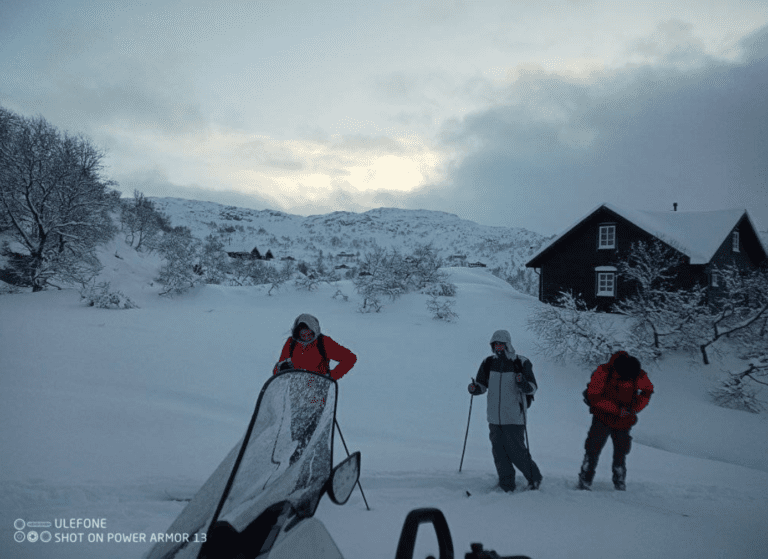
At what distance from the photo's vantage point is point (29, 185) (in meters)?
17.0

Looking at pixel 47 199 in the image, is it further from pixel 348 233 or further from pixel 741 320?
pixel 348 233

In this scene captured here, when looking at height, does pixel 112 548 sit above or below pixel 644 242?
below

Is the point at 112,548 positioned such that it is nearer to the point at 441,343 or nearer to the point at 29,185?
the point at 441,343

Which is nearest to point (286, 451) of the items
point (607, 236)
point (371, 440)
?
point (371, 440)

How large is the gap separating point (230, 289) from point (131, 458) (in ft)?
55.3

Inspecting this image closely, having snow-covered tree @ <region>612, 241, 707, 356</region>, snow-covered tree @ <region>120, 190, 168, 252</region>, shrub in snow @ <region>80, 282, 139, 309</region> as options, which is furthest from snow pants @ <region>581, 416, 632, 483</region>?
snow-covered tree @ <region>120, 190, 168, 252</region>

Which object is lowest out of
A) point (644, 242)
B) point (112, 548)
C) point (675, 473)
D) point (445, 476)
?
point (675, 473)

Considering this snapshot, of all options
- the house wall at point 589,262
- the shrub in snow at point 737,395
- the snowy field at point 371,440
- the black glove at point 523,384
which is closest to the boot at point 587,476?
the snowy field at point 371,440

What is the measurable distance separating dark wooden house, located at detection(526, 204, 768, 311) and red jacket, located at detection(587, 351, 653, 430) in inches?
644

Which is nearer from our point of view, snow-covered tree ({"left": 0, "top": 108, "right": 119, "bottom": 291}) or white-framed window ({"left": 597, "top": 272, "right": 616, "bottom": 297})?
snow-covered tree ({"left": 0, "top": 108, "right": 119, "bottom": 291})

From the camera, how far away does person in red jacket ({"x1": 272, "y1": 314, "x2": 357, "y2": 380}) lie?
4.33 metres

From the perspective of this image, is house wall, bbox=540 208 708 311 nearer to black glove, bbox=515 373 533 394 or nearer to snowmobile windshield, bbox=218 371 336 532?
black glove, bbox=515 373 533 394

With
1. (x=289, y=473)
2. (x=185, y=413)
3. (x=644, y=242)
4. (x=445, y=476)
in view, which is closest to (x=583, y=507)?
(x=445, y=476)

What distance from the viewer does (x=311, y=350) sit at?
4.44 metres
